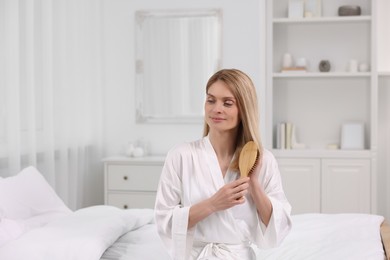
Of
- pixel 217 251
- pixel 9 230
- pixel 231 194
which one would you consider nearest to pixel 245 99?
pixel 231 194

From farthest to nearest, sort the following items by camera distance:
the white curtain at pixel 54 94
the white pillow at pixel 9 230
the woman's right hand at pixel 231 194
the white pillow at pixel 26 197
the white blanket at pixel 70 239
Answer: the white curtain at pixel 54 94, the white pillow at pixel 26 197, the white pillow at pixel 9 230, the white blanket at pixel 70 239, the woman's right hand at pixel 231 194

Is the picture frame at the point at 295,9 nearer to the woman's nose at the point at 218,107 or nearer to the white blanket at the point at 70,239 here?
the white blanket at the point at 70,239

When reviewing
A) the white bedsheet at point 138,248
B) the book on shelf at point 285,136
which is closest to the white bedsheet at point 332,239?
the white bedsheet at point 138,248

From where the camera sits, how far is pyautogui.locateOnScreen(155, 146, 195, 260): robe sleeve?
5.98ft

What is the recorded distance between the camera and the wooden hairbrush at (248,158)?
1.80m

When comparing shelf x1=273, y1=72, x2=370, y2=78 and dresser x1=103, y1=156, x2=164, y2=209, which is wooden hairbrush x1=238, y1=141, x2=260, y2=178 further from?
shelf x1=273, y1=72, x2=370, y2=78

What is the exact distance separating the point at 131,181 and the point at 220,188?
300 centimetres

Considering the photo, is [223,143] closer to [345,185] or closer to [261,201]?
[261,201]

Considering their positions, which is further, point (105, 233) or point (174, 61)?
point (174, 61)

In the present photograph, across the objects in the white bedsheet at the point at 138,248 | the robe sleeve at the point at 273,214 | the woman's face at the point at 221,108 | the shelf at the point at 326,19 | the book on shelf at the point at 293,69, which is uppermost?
the shelf at the point at 326,19

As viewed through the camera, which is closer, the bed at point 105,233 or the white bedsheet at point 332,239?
the bed at point 105,233

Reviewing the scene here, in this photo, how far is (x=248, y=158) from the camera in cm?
181

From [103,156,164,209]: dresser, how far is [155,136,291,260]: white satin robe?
2.80m

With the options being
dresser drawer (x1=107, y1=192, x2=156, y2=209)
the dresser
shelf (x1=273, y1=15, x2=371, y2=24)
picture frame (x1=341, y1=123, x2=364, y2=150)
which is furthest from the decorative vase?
dresser drawer (x1=107, y1=192, x2=156, y2=209)
